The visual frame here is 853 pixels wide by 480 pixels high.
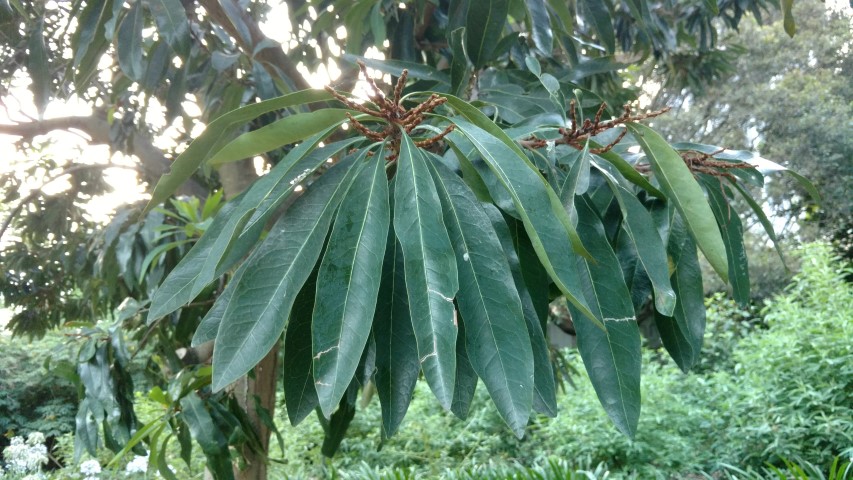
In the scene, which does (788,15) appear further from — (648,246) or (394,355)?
(394,355)

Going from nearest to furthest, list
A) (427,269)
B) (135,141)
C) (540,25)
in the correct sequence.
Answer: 1. (427,269)
2. (540,25)
3. (135,141)

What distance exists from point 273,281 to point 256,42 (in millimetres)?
1415

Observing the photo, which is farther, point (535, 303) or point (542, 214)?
point (535, 303)

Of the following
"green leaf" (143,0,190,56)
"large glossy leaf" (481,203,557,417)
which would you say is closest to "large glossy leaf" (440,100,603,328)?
"large glossy leaf" (481,203,557,417)

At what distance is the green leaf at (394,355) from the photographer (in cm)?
93

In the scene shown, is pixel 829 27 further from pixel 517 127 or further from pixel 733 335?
pixel 517 127

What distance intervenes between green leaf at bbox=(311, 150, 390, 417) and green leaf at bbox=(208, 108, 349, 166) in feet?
0.27

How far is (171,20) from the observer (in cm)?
157

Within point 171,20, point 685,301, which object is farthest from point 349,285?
point 171,20

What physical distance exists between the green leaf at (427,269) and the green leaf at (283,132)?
98 millimetres

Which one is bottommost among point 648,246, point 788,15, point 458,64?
point 648,246

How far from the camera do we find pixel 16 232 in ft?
15.7

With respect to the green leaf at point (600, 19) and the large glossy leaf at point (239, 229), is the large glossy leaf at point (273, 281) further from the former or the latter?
the green leaf at point (600, 19)

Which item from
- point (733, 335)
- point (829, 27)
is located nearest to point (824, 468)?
point (733, 335)
